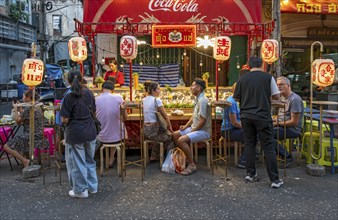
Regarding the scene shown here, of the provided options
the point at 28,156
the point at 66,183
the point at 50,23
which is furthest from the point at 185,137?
the point at 50,23

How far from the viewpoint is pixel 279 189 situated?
524 cm

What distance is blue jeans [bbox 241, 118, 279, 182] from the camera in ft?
17.0

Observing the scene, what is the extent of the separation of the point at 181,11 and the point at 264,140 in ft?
22.5

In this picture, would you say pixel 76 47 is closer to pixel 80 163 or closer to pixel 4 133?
pixel 4 133

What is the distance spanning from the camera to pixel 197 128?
6.09m

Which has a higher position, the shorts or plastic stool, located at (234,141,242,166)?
the shorts

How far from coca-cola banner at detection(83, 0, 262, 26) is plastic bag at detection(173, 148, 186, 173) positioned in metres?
5.92

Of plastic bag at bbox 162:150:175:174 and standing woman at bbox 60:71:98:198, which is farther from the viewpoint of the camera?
plastic bag at bbox 162:150:175:174

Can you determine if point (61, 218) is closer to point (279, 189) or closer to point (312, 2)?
A: point (279, 189)

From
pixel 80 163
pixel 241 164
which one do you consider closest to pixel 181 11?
pixel 241 164

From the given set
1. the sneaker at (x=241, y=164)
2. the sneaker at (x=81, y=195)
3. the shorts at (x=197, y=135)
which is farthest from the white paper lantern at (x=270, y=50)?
the sneaker at (x=81, y=195)

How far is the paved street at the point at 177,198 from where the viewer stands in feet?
14.4

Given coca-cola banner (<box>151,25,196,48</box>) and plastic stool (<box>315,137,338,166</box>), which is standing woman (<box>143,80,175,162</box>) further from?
coca-cola banner (<box>151,25,196,48</box>)

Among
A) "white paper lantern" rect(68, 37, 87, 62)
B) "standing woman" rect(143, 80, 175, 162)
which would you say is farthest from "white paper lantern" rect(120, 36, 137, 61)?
"white paper lantern" rect(68, 37, 87, 62)
